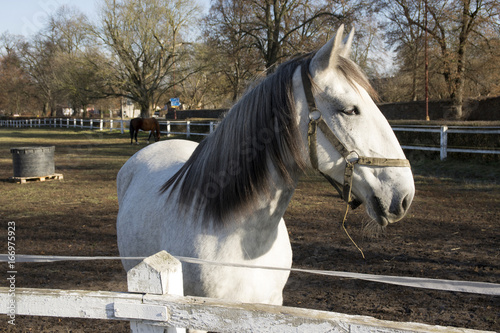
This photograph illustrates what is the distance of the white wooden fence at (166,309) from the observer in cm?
119

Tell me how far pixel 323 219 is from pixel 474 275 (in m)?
2.71

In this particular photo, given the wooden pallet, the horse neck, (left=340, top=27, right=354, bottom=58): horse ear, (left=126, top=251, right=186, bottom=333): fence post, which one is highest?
(left=340, top=27, right=354, bottom=58): horse ear

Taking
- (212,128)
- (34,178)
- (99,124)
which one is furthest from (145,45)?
(212,128)

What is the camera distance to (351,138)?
1708 mm

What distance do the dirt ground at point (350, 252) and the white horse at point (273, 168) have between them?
0.44 m

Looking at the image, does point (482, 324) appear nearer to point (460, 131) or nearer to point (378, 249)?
point (378, 249)

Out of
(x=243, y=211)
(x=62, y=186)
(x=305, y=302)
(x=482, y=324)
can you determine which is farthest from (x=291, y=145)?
(x=62, y=186)

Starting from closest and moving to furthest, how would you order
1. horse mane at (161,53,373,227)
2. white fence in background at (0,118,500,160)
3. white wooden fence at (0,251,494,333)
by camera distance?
white wooden fence at (0,251,494,333), horse mane at (161,53,373,227), white fence in background at (0,118,500,160)

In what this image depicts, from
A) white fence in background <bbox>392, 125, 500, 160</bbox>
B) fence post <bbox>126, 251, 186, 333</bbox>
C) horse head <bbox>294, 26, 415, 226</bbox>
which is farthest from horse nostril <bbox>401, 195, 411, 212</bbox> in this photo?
white fence in background <bbox>392, 125, 500, 160</bbox>

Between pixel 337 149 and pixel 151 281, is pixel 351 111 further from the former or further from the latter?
pixel 151 281

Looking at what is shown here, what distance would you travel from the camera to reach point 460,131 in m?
11.2

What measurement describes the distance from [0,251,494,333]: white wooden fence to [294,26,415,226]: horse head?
0.67 meters

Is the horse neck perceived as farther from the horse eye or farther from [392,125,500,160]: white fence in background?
[392,125,500,160]: white fence in background

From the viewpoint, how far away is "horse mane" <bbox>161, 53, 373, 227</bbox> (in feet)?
5.84
